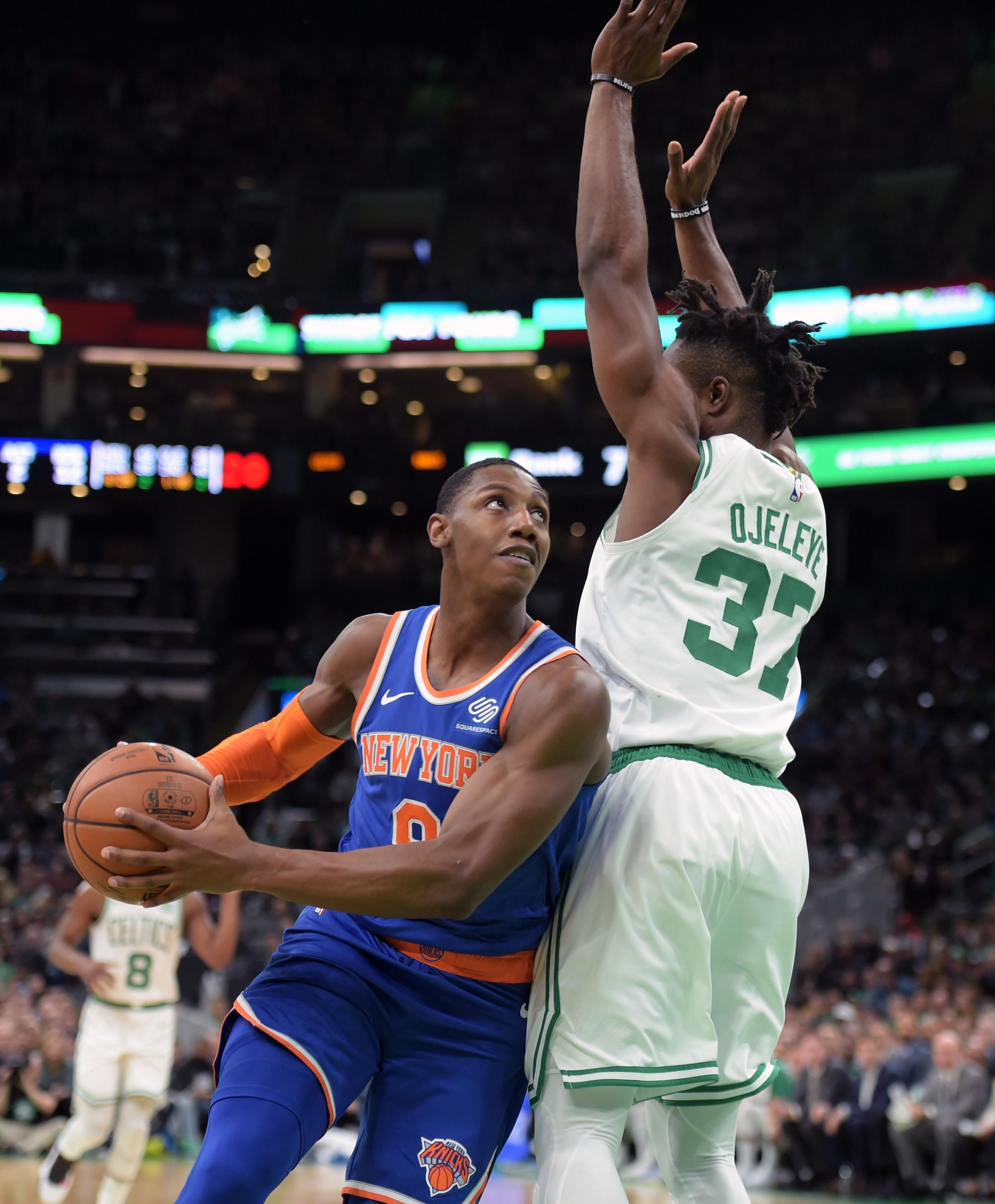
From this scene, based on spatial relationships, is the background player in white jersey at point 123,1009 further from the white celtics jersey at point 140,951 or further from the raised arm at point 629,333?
the raised arm at point 629,333

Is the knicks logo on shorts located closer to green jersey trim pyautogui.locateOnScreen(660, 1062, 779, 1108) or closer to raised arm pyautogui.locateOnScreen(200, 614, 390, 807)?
green jersey trim pyautogui.locateOnScreen(660, 1062, 779, 1108)

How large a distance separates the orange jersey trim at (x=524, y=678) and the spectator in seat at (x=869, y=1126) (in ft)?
28.2

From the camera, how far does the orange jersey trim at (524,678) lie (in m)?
3.25

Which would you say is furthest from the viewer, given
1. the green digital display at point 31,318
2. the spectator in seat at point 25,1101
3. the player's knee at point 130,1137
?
the green digital display at point 31,318

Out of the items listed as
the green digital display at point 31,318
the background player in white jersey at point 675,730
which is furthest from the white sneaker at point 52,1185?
the green digital display at point 31,318

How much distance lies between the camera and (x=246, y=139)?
1167 inches

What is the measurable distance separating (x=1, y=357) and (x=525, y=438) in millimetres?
10613

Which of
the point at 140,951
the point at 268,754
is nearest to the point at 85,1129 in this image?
the point at 140,951

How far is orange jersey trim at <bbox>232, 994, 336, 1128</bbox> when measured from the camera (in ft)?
10.1

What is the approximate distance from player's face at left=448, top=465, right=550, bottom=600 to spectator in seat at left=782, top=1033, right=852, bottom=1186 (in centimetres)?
865

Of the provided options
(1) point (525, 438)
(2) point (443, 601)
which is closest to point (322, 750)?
(2) point (443, 601)

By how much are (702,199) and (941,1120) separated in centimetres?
829

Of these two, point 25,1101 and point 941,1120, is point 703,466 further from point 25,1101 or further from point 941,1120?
point 25,1101

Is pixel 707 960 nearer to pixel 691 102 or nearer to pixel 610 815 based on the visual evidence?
pixel 610 815
